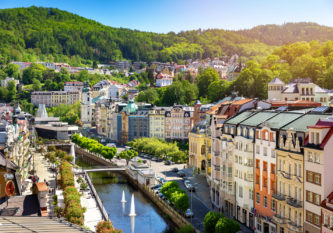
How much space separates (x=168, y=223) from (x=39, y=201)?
26942 mm

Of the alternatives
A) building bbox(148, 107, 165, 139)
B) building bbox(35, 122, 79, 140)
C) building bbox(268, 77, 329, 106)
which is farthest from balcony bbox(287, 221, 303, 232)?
building bbox(35, 122, 79, 140)

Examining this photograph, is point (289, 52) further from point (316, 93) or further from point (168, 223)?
point (168, 223)

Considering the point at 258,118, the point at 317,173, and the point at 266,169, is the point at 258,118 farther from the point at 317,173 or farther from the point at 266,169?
the point at 317,173

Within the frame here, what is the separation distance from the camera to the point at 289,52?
119000 mm

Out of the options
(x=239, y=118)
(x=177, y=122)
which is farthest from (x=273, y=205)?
(x=177, y=122)

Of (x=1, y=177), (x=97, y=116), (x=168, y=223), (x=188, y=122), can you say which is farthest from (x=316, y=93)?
(x=97, y=116)

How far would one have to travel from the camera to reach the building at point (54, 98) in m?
156

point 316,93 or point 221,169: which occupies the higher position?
point 316,93

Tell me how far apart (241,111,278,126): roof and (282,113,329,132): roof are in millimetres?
4155

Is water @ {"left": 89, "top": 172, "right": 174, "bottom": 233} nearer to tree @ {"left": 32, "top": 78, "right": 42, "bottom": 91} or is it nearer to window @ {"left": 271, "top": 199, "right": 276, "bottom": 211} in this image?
window @ {"left": 271, "top": 199, "right": 276, "bottom": 211}

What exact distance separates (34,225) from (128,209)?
124 ft

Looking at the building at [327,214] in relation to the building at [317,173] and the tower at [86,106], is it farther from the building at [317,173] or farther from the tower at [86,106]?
the tower at [86,106]

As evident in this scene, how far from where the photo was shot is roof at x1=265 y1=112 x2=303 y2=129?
34922 millimetres

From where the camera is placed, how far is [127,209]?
49.8 meters
